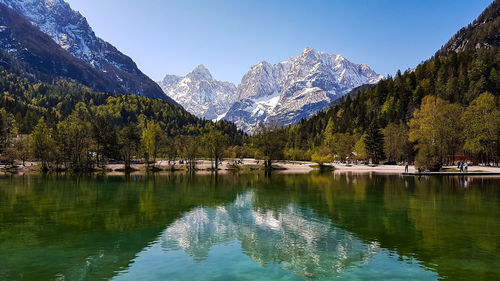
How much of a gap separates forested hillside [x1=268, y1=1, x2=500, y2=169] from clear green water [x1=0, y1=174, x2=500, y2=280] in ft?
224

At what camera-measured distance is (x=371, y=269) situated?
16.8 m

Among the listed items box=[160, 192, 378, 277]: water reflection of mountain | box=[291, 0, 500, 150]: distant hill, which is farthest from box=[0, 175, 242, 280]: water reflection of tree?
box=[291, 0, 500, 150]: distant hill

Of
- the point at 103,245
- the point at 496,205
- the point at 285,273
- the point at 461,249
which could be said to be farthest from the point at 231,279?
the point at 496,205

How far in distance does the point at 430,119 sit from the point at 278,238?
10399cm

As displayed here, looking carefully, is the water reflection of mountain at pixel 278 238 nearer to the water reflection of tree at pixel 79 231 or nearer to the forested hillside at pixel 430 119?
the water reflection of tree at pixel 79 231

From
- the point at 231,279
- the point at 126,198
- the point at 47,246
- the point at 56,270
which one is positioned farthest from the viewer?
the point at 126,198

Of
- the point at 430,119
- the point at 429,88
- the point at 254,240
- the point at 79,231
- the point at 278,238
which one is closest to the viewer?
the point at 254,240

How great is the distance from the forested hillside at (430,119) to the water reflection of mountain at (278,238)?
7465 cm

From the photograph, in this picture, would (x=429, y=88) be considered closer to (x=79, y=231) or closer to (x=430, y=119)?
(x=430, y=119)

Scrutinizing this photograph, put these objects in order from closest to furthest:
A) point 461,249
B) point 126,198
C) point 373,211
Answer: point 461,249, point 373,211, point 126,198

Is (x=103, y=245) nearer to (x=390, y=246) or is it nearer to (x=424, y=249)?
(x=390, y=246)

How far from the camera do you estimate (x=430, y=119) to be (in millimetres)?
108125

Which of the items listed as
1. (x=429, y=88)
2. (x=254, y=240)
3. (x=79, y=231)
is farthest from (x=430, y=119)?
(x=79, y=231)

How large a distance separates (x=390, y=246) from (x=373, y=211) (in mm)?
13183
